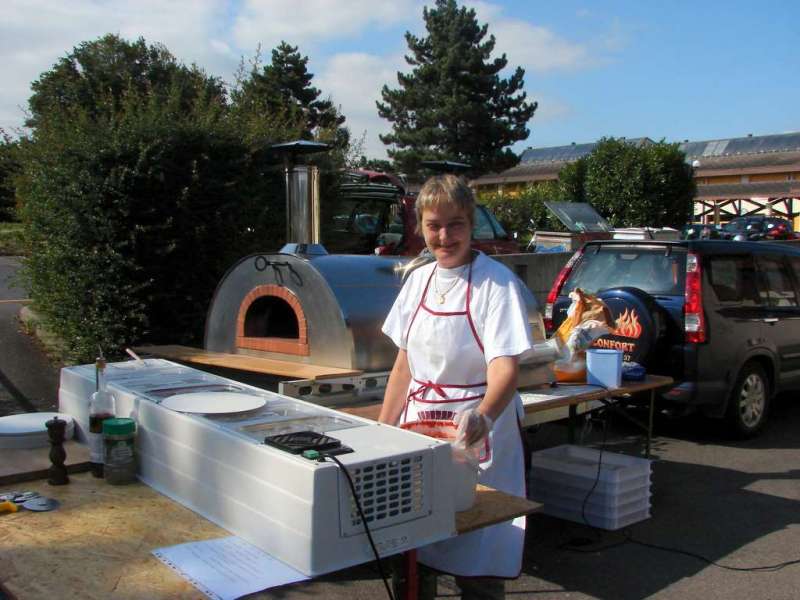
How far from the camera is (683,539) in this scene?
498cm

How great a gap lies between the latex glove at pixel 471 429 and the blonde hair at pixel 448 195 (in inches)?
30.1

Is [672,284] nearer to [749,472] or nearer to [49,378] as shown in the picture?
[749,472]

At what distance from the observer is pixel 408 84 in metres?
40.7

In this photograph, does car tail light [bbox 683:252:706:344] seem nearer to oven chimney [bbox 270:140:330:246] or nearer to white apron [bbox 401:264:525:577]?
oven chimney [bbox 270:140:330:246]

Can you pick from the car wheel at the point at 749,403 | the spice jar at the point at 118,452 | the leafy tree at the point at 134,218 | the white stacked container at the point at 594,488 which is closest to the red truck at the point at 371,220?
the leafy tree at the point at 134,218

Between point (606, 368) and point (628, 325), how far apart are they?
58.8 inches

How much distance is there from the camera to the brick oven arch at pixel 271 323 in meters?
5.29

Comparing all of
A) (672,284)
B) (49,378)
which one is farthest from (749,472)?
(49,378)

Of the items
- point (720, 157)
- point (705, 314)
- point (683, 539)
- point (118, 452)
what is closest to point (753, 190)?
point (720, 157)

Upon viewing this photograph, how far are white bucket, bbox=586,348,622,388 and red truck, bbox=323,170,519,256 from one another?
4620 mm

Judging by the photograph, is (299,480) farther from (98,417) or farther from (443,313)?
(98,417)

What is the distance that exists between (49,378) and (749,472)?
6.93 m

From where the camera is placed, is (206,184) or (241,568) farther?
(206,184)

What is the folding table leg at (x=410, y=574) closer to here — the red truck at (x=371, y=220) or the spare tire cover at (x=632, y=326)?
the spare tire cover at (x=632, y=326)
